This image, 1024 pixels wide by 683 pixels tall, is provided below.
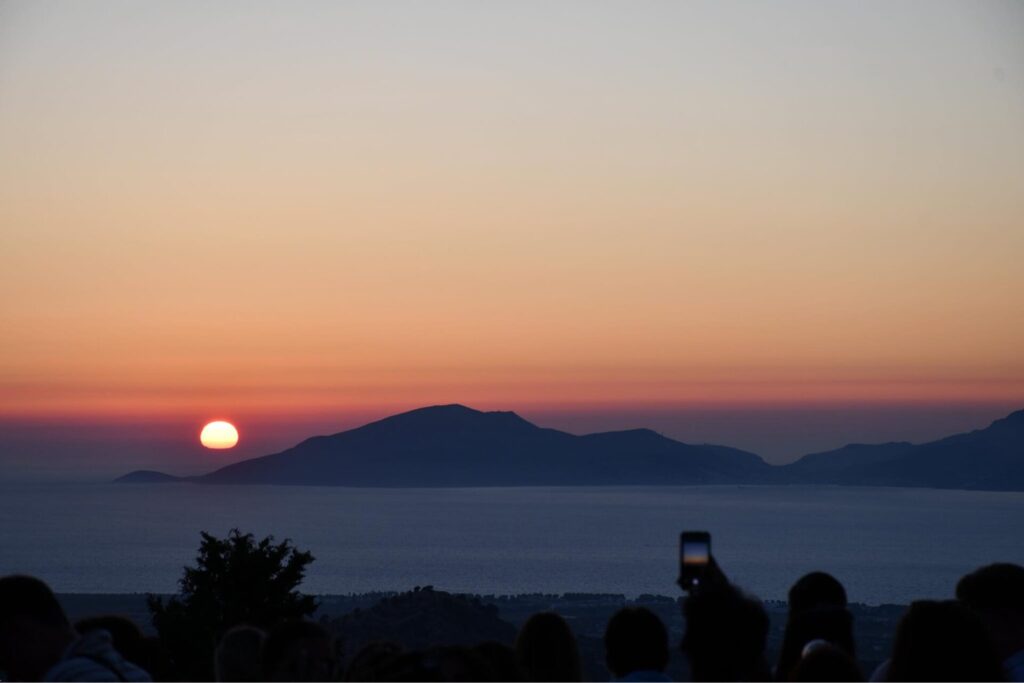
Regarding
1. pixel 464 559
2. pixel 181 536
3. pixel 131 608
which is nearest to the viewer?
pixel 131 608

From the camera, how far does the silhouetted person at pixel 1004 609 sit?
15.2 ft

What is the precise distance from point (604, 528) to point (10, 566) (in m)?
81.5

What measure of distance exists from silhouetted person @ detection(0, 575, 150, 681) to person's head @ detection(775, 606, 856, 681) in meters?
2.56

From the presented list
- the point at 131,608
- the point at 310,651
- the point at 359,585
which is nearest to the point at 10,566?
the point at 359,585

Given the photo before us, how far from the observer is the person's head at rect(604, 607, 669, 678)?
4.90m

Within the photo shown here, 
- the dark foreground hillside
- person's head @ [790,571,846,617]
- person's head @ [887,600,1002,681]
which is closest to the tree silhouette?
the dark foreground hillside

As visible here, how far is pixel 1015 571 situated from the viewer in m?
4.71

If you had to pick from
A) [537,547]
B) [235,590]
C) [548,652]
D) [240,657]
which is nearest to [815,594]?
[548,652]

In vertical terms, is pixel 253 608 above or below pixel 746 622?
below

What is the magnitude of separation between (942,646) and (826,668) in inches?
16.9

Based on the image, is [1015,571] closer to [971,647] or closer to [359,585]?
[971,647]

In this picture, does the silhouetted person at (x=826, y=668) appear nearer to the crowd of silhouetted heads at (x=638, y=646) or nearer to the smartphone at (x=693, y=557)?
the crowd of silhouetted heads at (x=638, y=646)

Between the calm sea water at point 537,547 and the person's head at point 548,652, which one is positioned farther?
the calm sea water at point 537,547

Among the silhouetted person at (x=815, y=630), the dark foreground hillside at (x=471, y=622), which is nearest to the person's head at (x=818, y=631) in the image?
the silhouetted person at (x=815, y=630)
